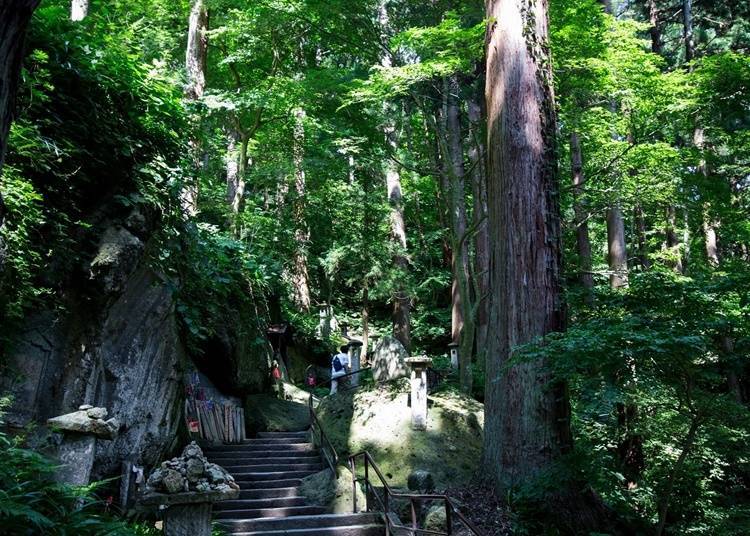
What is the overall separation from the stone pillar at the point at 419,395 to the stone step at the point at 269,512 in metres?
2.72

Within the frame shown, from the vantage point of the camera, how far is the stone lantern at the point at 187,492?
5.13 metres

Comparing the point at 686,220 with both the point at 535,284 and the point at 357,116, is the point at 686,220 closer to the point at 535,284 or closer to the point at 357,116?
the point at 357,116

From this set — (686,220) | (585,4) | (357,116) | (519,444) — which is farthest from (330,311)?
(519,444)

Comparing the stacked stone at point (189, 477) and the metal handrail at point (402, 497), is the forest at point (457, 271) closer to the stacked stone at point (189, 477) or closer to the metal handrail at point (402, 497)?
the metal handrail at point (402, 497)

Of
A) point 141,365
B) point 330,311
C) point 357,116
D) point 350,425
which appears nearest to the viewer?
point 141,365

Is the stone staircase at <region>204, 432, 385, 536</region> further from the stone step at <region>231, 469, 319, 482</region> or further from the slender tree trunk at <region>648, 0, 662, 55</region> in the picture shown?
the slender tree trunk at <region>648, 0, 662, 55</region>

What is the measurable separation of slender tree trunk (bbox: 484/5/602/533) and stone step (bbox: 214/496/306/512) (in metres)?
4.78

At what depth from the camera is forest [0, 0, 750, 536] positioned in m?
5.22

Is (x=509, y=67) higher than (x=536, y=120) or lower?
higher

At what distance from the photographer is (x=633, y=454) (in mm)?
9656

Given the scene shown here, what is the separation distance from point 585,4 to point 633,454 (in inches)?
333

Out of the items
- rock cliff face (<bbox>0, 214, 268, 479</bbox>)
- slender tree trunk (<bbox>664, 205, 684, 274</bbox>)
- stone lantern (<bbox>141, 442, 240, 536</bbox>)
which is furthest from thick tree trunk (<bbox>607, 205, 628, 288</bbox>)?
stone lantern (<bbox>141, 442, 240, 536</bbox>)

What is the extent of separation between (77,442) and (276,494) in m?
6.13

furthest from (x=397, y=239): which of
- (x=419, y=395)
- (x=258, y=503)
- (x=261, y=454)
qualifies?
(x=258, y=503)
